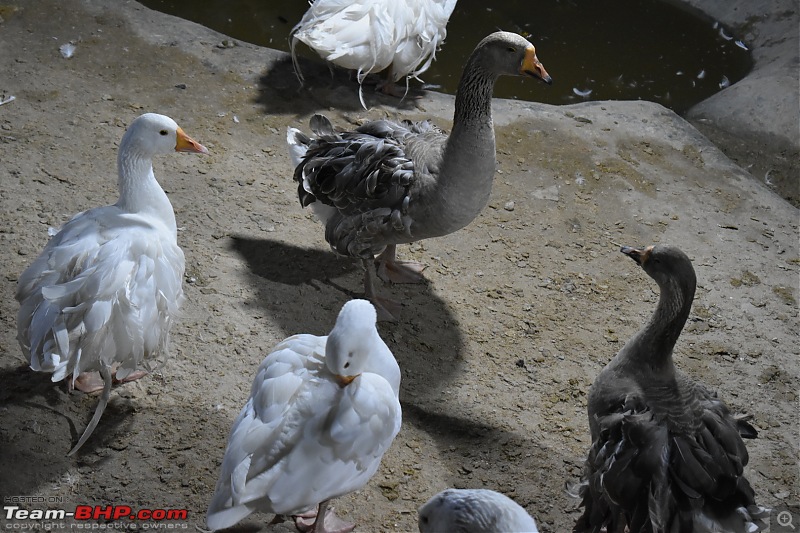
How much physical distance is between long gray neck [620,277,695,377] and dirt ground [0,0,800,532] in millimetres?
788

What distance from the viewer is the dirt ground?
3.79 metres

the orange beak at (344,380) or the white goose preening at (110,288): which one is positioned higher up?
the orange beak at (344,380)

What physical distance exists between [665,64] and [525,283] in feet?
14.7

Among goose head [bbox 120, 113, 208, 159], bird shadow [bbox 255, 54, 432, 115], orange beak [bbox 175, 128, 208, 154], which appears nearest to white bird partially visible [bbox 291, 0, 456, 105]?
bird shadow [bbox 255, 54, 432, 115]

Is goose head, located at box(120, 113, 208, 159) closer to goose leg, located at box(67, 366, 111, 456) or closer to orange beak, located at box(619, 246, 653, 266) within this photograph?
goose leg, located at box(67, 366, 111, 456)

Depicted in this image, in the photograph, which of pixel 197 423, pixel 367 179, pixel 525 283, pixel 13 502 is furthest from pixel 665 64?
pixel 13 502

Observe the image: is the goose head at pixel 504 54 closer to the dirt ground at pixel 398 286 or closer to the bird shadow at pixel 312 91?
the dirt ground at pixel 398 286

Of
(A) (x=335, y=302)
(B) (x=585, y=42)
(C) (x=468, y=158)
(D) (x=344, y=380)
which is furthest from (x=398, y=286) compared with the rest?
(B) (x=585, y=42)

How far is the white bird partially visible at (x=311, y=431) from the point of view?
2.99 meters

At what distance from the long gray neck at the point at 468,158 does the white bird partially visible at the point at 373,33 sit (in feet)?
6.38

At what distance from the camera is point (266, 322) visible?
455 centimetres

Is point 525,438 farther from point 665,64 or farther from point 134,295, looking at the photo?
point 665,64

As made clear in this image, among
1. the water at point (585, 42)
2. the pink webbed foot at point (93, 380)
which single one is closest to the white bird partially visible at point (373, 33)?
the water at point (585, 42)

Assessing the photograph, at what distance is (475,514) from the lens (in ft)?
8.46
